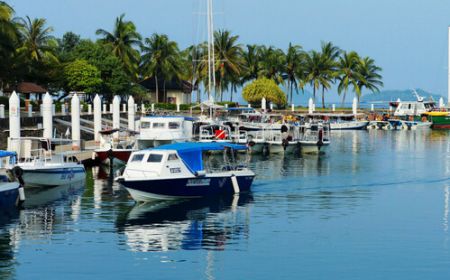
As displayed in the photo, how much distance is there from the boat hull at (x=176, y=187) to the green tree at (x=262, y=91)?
94.2 metres

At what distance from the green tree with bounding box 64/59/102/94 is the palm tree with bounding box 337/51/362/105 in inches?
2277

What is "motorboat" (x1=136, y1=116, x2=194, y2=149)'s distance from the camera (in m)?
66.3

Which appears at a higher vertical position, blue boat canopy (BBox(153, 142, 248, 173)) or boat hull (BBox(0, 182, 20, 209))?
blue boat canopy (BBox(153, 142, 248, 173))

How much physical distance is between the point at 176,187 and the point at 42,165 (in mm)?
9642

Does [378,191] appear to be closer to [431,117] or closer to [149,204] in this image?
[149,204]

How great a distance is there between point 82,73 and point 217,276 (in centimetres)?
8378

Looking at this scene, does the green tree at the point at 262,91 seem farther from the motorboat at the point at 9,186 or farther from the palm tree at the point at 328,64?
the motorboat at the point at 9,186

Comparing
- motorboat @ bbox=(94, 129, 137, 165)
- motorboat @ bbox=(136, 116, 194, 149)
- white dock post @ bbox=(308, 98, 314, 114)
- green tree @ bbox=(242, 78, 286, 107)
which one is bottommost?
motorboat @ bbox=(94, 129, 137, 165)

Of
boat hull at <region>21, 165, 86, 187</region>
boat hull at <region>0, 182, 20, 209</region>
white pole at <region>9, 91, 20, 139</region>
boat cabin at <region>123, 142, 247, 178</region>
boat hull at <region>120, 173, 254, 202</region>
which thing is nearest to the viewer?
boat hull at <region>0, 182, 20, 209</region>

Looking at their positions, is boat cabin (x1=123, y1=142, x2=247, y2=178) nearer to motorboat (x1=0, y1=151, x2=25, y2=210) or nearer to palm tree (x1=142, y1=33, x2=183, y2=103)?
motorboat (x1=0, y1=151, x2=25, y2=210)

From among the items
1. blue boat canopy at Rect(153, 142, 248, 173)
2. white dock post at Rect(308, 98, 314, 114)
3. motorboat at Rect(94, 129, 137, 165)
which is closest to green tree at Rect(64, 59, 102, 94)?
white dock post at Rect(308, 98, 314, 114)

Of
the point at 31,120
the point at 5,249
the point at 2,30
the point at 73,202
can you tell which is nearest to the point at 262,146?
the point at 31,120

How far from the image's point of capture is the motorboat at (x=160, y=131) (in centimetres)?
6631

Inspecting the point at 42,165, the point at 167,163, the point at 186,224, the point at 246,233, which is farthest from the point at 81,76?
the point at 246,233
